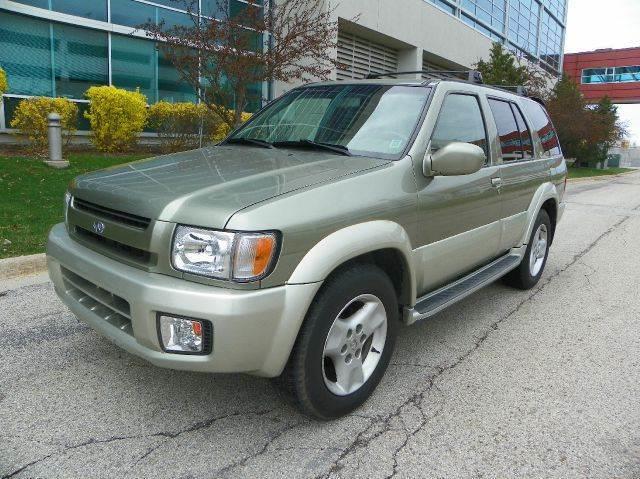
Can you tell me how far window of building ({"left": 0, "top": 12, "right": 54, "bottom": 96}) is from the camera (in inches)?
458

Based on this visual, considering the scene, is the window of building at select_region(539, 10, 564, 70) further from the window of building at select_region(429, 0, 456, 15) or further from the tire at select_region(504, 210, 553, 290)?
the tire at select_region(504, 210, 553, 290)

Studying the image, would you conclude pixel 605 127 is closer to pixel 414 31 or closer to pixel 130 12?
pixel 414 31

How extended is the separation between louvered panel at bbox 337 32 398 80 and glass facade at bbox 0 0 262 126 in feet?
16.8

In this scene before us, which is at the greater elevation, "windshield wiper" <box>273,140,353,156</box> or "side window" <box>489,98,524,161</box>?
"side window" <box>489,98,524,161</box>

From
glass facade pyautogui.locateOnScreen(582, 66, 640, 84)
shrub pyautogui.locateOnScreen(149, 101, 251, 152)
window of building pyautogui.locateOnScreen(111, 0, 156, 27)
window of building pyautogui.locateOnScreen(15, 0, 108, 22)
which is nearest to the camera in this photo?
window of building pyautogui.locateOnScreen(15, 0, 108, 22)

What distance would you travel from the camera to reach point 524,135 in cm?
491

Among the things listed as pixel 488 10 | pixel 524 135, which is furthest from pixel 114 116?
pixel 488 10

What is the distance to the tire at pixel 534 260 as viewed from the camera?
17.0 ft

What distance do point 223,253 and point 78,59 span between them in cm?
1234

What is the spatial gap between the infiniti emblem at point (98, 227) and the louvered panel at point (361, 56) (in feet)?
52.0

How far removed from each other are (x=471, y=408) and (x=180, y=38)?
30.4ft

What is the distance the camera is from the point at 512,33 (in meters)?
31.5

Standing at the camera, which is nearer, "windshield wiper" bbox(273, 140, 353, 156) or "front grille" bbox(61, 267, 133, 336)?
"front grille" bbox(61, 267, 133, 336)

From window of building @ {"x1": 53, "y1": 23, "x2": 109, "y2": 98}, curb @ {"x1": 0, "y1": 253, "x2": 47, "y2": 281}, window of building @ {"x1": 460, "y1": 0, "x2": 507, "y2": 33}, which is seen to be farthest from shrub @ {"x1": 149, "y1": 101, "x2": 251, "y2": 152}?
window of building @ {"x1": 460, "y1": 0, "x2": 507, "y2": 33}
